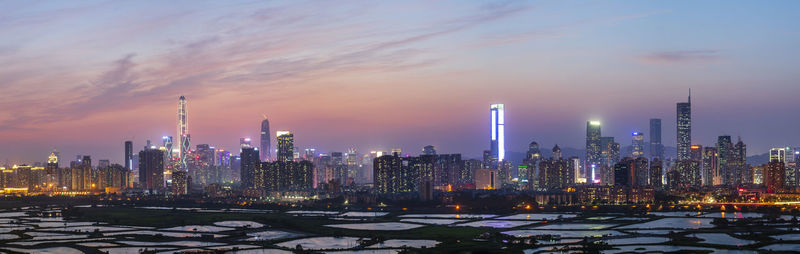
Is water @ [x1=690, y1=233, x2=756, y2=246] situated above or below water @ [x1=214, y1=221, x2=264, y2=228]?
above

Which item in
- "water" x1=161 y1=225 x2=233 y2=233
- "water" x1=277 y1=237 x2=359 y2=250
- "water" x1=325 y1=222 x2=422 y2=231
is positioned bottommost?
"water" x1=325 y1=222 x2=422 y2=231

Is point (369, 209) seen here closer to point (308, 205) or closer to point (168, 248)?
point (308, 205)

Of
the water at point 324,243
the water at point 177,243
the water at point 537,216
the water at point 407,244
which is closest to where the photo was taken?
the water at point 407,244

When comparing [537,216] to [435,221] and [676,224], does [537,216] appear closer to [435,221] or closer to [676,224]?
[435,221]

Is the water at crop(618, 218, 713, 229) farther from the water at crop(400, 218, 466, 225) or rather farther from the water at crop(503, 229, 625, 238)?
the water at crop(400, 218, 466, 225)

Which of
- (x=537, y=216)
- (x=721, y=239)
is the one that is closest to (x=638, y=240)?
(x=721, y=239)

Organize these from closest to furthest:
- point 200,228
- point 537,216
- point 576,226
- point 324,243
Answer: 1. point 324,243
2. point 576,226
3. point 200,228
4. point 537,216

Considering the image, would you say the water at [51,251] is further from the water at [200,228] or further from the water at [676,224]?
the water at [676,224]

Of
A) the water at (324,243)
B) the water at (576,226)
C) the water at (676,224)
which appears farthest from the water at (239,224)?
the water at (676,224)

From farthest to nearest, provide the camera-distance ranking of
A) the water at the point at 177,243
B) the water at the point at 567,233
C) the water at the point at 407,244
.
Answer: the water at the point at 567,233
the water at the point at 177,243
the water at the point at 407,244

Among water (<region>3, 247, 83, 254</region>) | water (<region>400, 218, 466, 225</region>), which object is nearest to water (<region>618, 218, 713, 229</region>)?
water (<region>400, 218, 466, 225</region>)

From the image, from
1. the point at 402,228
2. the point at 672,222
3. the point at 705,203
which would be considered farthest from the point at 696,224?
the point at 705,203

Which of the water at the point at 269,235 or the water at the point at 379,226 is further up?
the water at the point at 269,235
